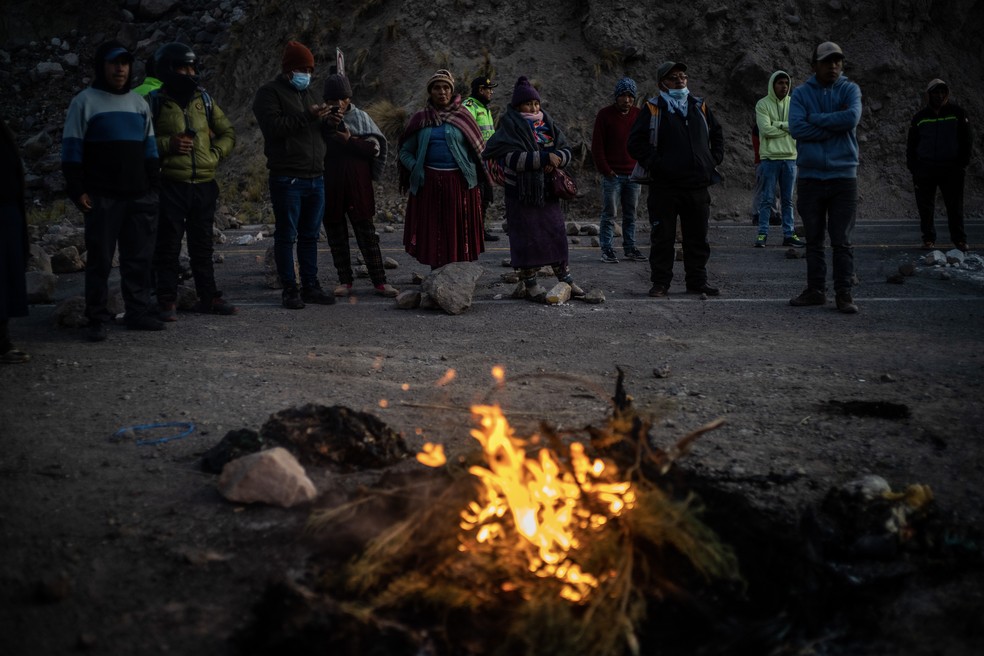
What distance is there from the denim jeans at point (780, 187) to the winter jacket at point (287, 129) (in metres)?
6.47

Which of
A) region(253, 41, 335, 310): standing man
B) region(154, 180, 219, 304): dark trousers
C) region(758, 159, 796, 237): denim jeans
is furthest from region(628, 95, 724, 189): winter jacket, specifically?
region(154, 180, 219, 304): dark trousers

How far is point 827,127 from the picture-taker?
7.10m

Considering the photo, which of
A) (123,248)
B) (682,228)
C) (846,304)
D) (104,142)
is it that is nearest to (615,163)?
(682,228)

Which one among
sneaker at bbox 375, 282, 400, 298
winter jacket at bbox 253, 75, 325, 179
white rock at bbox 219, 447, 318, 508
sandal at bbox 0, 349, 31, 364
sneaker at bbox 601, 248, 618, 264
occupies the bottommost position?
white rock at bbox 219, 447, 318, 508

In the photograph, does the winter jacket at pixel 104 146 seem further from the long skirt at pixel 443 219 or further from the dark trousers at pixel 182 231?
the long skirt at pixel 443 219

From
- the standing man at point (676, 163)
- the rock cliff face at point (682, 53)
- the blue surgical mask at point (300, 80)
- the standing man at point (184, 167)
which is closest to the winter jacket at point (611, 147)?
the standing man at point (676, 163)

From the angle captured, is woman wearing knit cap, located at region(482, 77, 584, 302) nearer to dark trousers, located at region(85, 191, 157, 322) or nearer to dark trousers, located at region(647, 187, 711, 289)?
dark trousers, located at region(647, 187, 711, 289)

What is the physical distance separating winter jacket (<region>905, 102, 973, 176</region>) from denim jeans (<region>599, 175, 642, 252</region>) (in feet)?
13.0

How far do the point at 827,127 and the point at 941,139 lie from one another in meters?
5.00

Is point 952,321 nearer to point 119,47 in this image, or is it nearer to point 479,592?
point 479,592

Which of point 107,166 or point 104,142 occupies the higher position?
point 104,142

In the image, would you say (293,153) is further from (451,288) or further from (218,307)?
(451,288)

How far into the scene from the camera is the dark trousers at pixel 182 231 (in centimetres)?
714

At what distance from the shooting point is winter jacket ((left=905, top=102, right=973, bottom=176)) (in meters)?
10.9
